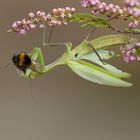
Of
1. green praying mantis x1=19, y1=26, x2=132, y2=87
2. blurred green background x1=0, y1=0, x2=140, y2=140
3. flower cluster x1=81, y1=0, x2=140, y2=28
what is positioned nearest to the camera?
flower cluster x1=81, y1=0, x2=140, y2=28

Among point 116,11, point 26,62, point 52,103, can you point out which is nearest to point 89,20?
point 116,11

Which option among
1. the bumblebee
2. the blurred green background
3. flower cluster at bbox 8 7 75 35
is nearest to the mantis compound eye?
the bumblebee

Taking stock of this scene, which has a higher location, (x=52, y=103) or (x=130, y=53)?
(x=52, y=103)

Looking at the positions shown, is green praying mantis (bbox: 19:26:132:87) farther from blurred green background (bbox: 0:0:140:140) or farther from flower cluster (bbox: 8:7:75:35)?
blurred green background (bbox: 0:0:140:140)

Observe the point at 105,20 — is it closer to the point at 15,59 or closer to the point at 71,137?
the point at 15,59

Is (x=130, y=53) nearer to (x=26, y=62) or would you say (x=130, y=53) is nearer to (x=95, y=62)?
(x=95, y=62)

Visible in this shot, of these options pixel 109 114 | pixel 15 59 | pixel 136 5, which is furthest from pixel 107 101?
pixel 136 5
